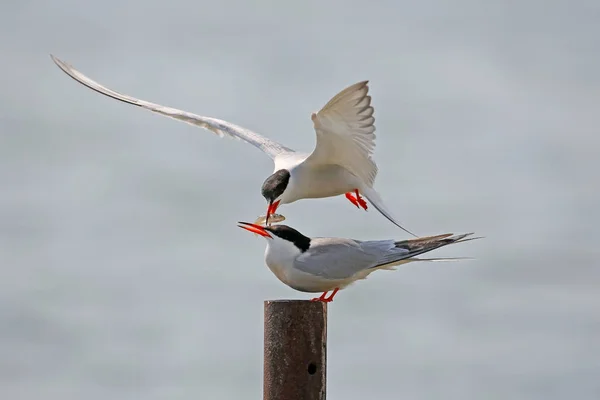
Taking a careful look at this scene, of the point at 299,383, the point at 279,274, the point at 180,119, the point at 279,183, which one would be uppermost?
the point at 180,119

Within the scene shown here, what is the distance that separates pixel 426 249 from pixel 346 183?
2154mm

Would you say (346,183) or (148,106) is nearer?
(346,183)

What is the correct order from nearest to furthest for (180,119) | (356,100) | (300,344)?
(300,344) → (356,100) → (180,119)

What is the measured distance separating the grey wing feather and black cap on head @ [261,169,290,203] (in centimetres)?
145

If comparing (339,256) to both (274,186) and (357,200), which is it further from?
(357,200)

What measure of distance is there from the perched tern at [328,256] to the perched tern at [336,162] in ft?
4.30

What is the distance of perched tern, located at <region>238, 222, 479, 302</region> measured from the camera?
25.5 feet

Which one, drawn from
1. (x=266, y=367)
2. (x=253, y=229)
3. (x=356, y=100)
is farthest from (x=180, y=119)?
(x=266, y=367)

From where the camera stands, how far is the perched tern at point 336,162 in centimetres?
929

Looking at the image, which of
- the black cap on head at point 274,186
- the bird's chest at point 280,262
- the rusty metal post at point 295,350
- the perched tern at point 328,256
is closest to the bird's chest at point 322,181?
the black cap on head at point 274,186

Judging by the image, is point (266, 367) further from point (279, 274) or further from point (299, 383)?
point (279, 274)

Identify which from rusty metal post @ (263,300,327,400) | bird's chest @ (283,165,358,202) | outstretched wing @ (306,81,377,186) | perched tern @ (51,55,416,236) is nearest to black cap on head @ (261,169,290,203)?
perched tern @ (51,55,416,236)

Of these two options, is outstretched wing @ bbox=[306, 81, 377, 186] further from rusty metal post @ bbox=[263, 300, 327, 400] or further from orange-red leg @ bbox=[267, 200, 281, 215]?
rusty metal post @ bbox=[263, 300, 327, 400]

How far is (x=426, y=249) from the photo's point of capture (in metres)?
8.19
